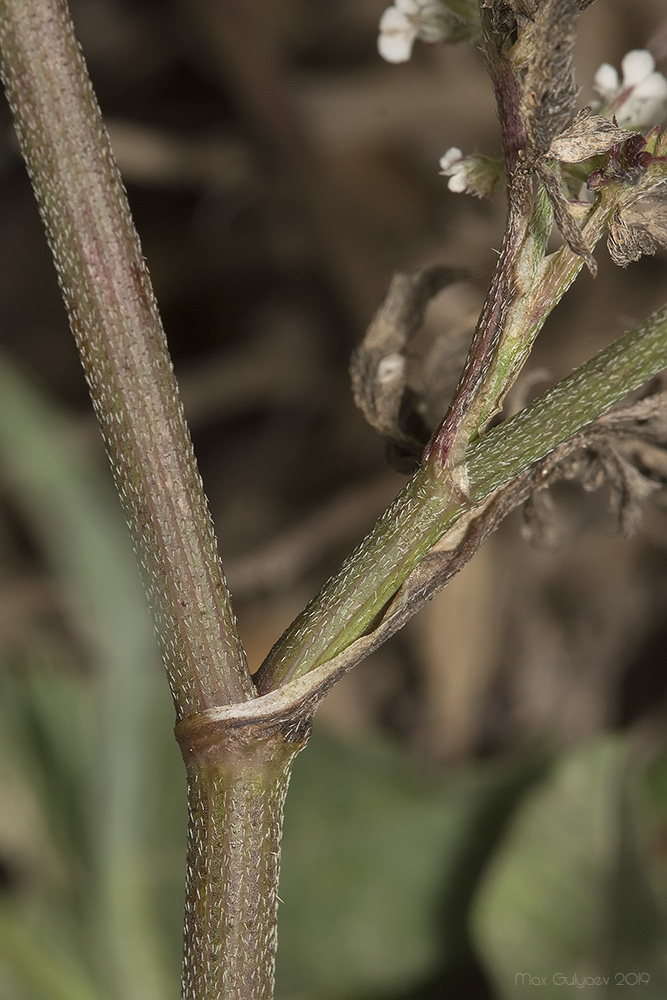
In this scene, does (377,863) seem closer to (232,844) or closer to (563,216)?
(232,844)

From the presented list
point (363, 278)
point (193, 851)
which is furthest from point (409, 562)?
point (363, 278)

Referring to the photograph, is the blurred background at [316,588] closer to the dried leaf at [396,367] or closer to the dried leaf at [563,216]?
the dried leaf at [396,367]

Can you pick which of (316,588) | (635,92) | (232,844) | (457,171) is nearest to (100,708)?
(232,844)

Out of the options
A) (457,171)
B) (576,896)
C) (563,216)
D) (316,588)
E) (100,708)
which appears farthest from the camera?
(316,588)

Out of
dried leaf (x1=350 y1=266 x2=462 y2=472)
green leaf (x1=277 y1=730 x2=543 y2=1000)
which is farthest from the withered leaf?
green leaf (x1=277 y1=730 x2=543 y2=1000)

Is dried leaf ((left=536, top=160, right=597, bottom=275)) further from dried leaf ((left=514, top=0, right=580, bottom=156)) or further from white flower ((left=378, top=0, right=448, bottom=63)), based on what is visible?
white flower ((left=378, top=0, right=448, bottom=63))

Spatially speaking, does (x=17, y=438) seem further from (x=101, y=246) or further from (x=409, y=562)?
(x=409, y=562)
